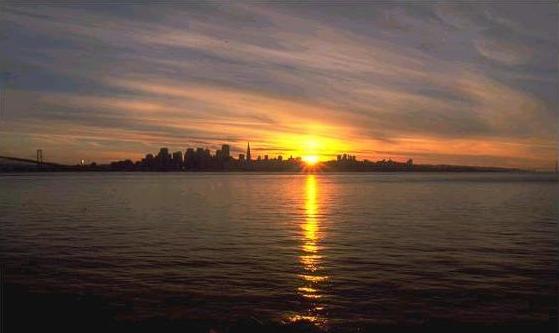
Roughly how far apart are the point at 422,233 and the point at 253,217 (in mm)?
19507

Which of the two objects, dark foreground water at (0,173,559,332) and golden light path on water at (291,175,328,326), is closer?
dark foreground water at (0,173,559,332)

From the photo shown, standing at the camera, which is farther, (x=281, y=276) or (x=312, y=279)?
(x=281, y=276)

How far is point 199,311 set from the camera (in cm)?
1777

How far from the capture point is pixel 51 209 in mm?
64500

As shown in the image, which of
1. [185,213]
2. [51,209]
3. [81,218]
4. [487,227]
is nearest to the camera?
[487,227]

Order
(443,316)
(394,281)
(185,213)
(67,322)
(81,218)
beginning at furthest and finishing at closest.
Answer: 1. (185,213)
2. (81,218)
3. (394,281)
4. (443,316)
5. (67,322)

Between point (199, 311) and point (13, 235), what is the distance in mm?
27453

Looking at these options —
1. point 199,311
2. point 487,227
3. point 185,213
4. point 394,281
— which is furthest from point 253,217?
point 199,311

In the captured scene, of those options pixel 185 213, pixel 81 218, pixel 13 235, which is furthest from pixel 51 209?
pixel 13 235

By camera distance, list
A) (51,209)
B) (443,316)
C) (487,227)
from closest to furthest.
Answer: (443,316), (487,227), (51,209)

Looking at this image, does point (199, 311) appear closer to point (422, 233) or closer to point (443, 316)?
point (443, 316)

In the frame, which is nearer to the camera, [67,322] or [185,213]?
[67,322]

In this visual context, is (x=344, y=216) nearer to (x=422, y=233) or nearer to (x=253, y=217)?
(x=253, y=217)

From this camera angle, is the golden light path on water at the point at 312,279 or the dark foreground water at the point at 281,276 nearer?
the dark foreground water at the point at 281,276
